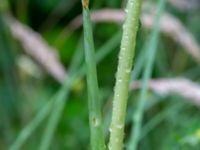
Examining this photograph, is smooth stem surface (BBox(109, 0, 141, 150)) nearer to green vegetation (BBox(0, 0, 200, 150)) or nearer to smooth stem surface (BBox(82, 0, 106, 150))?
smooth stem surface (BBox(82, 0, 106, 150))

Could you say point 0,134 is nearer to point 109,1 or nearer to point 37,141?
point 37,141

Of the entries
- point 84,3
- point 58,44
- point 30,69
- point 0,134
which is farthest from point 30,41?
point 84,3

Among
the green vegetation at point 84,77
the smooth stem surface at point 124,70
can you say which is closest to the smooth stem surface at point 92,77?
the smooth stem surface at point 124,70

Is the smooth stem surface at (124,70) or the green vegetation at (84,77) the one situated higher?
the smooth stem surface at (124,70)

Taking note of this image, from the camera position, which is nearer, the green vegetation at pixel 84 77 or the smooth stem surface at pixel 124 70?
the smooth stem surface at pixel 124 70

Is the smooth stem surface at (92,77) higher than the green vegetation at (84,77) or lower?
higher

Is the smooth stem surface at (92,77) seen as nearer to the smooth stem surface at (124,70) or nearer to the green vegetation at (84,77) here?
the smooth stem surface at (124,70)

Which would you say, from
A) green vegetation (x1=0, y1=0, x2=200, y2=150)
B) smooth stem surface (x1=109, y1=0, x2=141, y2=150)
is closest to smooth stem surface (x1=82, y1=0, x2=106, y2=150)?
smooth stem surface (x1=109, y1=0, x2=141, y2=150)

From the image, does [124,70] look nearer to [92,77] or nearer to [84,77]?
[92,77]

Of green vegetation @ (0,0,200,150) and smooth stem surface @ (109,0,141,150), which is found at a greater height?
smooth stem surface @ (109,0,141,150)
